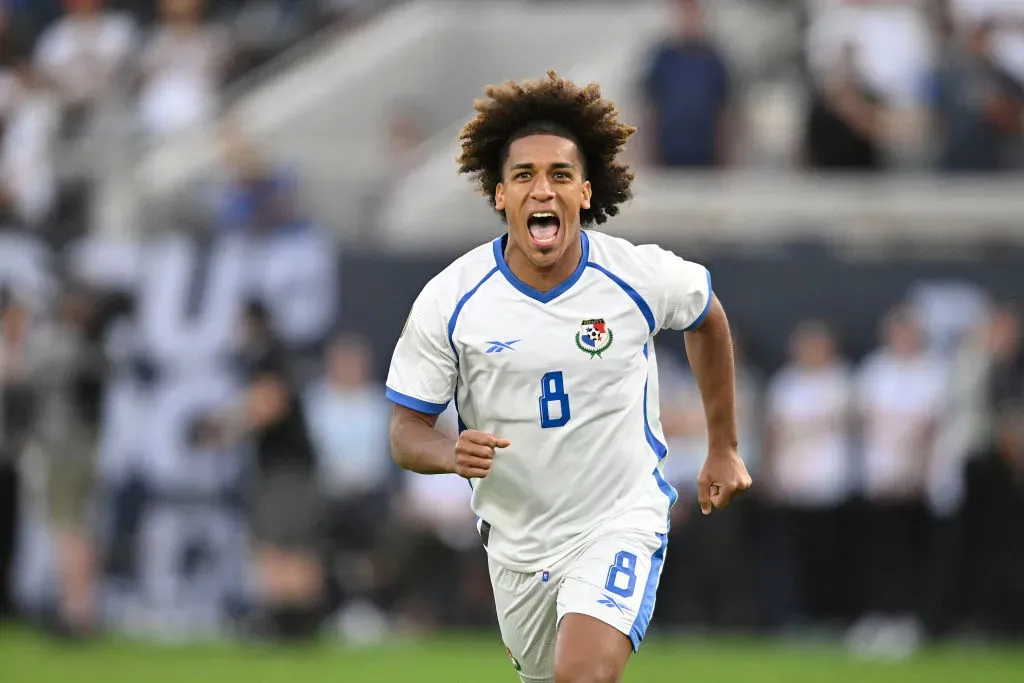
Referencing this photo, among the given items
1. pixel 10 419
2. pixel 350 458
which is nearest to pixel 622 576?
pixel 350 458

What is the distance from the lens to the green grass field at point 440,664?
1181 centimetres

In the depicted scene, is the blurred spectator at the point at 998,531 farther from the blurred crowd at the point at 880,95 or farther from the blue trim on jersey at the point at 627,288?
the blue trim on jersey at the point at 627,288

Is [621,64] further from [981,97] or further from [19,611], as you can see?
[19,611]

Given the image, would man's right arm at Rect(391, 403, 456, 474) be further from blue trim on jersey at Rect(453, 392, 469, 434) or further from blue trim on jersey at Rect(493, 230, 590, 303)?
blue trim on jersey at Rect(493, 230, 590, 303)

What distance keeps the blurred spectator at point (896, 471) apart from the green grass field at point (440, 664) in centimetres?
69

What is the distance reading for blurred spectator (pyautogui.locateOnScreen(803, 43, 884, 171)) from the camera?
15141 millimetres

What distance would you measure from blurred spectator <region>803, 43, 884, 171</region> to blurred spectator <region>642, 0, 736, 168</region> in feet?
2.35

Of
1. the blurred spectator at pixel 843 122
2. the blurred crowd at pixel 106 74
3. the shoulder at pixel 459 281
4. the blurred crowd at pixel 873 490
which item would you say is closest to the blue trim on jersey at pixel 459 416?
the shoulder at pixel 459 281

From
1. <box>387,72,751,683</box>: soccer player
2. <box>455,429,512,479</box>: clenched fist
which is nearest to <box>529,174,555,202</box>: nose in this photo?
<box>387,72,751,683</box>: soccer player

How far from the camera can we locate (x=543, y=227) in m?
6.83

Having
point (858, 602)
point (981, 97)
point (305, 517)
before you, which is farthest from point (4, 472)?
point (981, 97)

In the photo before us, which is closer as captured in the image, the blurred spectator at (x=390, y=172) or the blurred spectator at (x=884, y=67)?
the blurred spectator at (x=884, y=67)

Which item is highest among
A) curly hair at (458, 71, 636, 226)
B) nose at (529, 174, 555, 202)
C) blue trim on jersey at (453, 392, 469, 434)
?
curly hair at (458, 71, 636, 226)

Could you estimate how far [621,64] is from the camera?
1688 cm
